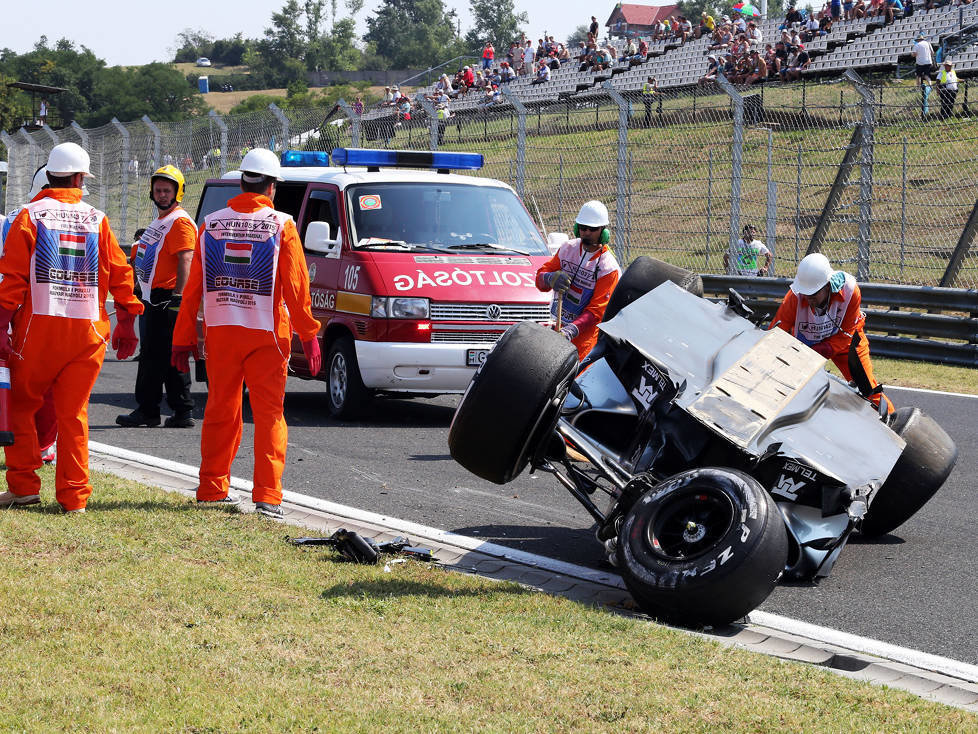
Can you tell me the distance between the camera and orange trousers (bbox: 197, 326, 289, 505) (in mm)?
6965

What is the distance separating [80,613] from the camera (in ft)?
16.4

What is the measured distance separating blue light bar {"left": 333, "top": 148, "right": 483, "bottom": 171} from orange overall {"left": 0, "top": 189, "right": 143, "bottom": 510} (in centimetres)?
503

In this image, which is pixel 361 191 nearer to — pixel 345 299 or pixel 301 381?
pixel 345 299

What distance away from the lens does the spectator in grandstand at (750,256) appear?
56.4 ft

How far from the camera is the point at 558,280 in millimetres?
9414

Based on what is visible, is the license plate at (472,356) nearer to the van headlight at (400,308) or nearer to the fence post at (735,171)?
the van headlight at (400,308)

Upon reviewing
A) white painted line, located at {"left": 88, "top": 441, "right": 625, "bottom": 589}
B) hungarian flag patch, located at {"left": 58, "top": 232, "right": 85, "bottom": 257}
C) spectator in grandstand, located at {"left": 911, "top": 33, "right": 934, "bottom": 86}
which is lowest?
white painted line, located at {"left": 88, "top": 441, "right": 625, "bottom": 589}

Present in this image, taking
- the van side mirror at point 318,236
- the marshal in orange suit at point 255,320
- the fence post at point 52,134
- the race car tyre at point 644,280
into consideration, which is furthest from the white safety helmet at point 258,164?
the fence post at point 52,134

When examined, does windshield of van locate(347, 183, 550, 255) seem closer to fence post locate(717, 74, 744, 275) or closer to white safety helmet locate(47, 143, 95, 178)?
white safety helmet locate(47, 143, 95, 178)

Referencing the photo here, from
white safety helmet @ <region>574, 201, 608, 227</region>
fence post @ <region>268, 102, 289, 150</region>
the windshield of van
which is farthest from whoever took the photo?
fence post @ <region>268, 102, 289, 150</region>

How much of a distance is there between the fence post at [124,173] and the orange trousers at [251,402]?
19818mm

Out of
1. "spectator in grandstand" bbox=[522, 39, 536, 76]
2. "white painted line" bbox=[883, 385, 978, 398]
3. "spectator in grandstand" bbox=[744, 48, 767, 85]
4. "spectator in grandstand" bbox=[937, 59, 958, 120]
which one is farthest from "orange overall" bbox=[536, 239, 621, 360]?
"spectator in grandstand" bbox=[522, 39, 536, 76]

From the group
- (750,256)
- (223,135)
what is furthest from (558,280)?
(223,135)

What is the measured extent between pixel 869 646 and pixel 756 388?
53.5 inches
